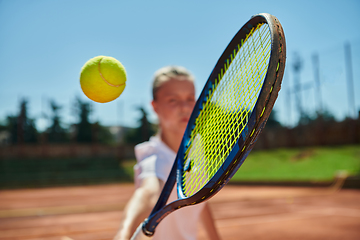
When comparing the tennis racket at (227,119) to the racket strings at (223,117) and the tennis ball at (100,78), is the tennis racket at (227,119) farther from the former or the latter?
the tennis ball at (100,78)

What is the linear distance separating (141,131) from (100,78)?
28.7 meters

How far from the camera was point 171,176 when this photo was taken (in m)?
1.60

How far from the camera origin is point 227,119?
153 cm

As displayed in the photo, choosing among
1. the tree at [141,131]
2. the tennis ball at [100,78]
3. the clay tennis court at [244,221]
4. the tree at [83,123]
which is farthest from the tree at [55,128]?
the tennis ball at [100,78]

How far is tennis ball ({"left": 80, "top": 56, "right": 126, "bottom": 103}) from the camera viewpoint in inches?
71.7

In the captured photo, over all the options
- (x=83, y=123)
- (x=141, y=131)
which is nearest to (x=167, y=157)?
(x=141, y=131)

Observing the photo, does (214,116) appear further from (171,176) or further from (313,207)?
(313,207)

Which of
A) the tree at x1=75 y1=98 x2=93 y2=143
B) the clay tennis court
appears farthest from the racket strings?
the tree at x1=75 y1=98 x2=93 y2=143

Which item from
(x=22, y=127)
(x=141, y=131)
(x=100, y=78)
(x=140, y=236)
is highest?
(x=100, y=78)

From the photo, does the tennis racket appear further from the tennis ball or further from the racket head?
the tennis ball

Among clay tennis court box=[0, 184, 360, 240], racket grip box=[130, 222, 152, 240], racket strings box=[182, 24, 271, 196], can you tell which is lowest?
clay tennis court box=[0, 184, 360, 240]

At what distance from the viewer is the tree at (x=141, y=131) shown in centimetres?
2964

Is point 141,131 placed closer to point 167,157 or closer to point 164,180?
point 167,157

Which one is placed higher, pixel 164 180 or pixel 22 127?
pixel 164 180
